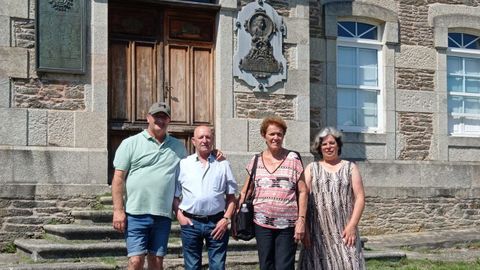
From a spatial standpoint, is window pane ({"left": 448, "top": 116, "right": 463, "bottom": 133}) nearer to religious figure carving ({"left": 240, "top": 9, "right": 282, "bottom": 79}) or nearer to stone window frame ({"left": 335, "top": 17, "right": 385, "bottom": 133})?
stone window frame ({"left": 335, "top": 17, "right": 385, "bottom": 133})

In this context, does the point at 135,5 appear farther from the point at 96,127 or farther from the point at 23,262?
the point at 23,262

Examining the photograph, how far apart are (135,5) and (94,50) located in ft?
3.95

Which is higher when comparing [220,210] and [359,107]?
[359,107]

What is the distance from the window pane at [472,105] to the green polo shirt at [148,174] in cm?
890

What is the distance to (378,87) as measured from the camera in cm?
1339

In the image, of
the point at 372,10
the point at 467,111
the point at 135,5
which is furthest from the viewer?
the point at 467,111

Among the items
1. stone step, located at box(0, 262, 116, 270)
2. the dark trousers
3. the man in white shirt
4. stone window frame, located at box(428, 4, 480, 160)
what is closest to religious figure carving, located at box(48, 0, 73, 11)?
stone step, located at box(0, 262, 116, 270)

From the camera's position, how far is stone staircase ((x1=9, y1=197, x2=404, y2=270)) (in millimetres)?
8414

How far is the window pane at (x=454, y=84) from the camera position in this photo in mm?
14031

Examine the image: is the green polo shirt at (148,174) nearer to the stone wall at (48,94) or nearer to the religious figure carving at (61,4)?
the stone wall at (48,94)

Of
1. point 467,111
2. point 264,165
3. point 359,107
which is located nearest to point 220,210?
point 264,165

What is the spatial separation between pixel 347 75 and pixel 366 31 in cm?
90

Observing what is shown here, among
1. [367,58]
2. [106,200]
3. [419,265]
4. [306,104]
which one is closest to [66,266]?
[106,200]

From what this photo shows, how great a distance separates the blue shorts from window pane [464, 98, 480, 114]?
902 centimetres
